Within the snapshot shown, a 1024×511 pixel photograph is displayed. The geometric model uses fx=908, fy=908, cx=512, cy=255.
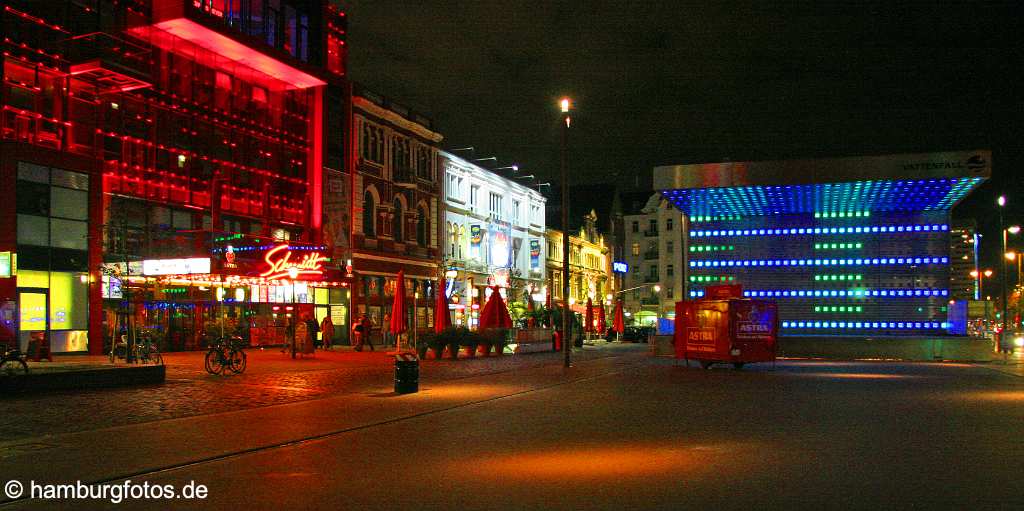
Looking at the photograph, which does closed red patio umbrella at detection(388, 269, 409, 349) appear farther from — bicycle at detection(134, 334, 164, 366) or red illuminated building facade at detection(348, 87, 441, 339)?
red illuminated building facade at detection(348, 87, 441, 339)

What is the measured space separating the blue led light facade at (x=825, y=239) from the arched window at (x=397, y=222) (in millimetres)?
Answer: 19373

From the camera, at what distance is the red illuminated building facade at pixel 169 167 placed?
33.1 m

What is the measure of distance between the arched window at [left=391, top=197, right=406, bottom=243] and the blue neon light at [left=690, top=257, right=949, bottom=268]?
19.9m

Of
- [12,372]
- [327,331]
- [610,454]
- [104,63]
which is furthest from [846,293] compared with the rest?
[12,372]

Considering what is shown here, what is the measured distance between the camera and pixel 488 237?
7169 cm

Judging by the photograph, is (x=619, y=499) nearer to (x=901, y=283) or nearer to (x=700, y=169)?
(x=700, y=169)

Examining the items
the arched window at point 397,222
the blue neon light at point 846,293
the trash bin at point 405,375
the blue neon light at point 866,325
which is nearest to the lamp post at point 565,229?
the trash bin at point 405,375

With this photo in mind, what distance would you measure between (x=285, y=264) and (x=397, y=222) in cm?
2054

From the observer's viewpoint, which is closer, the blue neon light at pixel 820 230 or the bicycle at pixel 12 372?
the bicycle at pixel 12 372

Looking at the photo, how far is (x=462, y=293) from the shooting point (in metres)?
66.6

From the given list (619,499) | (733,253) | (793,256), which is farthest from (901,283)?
(619,499)

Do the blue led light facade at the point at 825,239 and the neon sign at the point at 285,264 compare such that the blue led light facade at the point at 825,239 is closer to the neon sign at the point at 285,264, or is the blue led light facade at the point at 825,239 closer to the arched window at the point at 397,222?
the neon sign at the point at 285,264

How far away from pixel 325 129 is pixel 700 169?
2142cm

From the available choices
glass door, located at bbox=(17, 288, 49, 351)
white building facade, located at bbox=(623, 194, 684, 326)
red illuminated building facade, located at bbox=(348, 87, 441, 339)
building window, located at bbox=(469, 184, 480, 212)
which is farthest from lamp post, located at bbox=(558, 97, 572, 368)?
white building facade, located at bbox=(623, 194, 684, 326)
